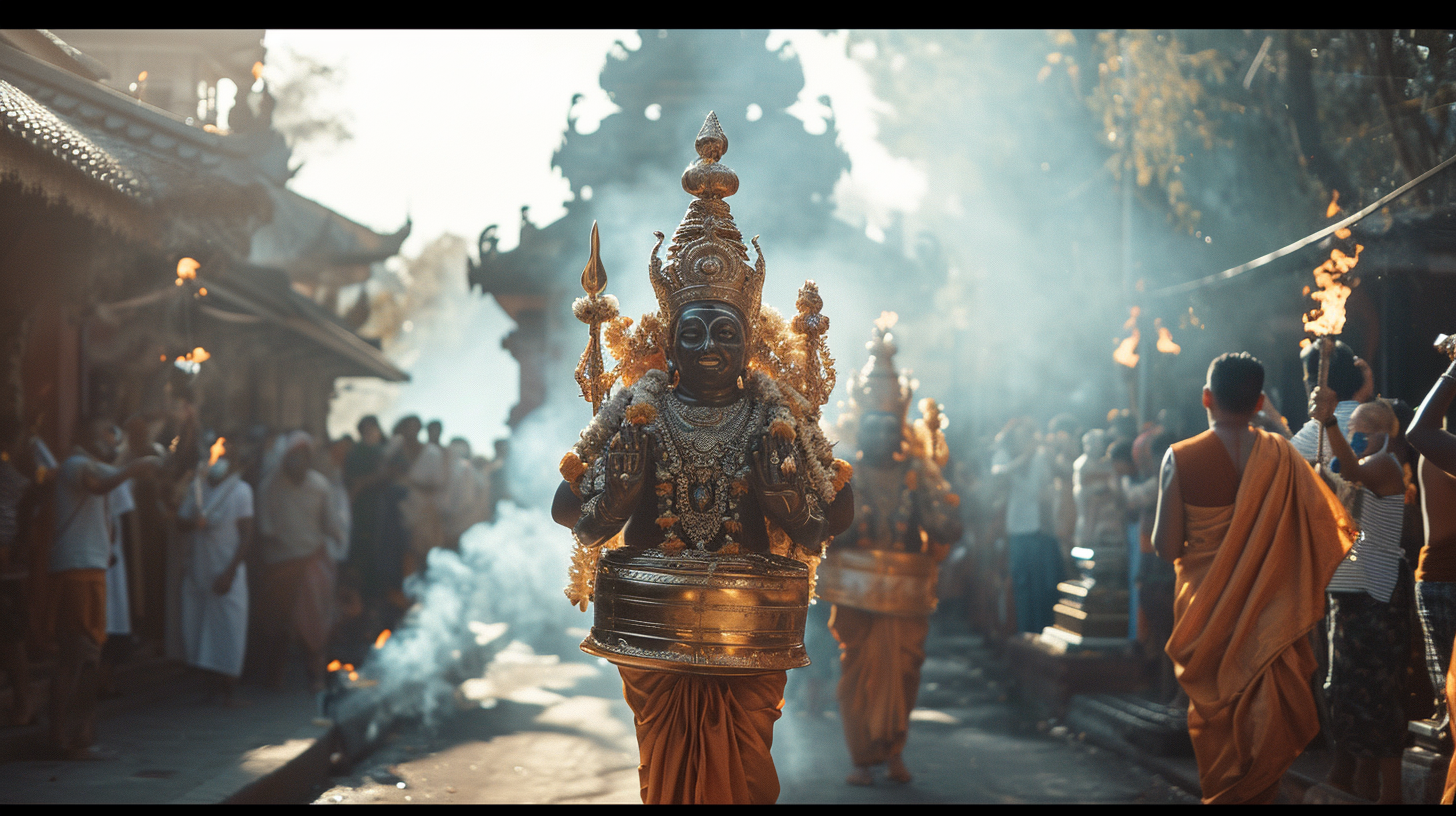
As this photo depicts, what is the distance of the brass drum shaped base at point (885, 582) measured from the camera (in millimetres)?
7906

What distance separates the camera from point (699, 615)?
461 cm

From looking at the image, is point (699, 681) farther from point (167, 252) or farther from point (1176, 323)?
point (1176, 323)

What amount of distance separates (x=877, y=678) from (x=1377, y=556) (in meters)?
3.13

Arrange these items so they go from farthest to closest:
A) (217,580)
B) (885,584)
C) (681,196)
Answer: (681,196)
(217,580)
(885,584)

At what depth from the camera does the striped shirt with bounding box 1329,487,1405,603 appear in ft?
19.6

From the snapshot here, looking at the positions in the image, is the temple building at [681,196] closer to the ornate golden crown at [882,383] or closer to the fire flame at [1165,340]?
the fire flame at [1165,340]

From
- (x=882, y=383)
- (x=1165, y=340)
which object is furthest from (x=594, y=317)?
(x=1165, y=340)

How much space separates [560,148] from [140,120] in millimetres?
11102

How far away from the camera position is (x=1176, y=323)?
11945 millimetres

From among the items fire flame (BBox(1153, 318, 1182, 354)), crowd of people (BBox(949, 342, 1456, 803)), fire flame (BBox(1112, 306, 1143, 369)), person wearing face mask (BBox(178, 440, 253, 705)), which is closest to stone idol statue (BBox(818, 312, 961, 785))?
crowd of people (BBox(949, 342, 1456, 803))

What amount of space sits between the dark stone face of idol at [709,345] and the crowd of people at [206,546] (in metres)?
3.89

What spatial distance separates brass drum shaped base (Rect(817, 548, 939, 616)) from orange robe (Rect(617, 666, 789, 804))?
3.05 m

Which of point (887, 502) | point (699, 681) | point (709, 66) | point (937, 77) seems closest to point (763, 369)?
point (699, 681)

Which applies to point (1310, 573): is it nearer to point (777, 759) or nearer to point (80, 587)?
point (777, 759)
